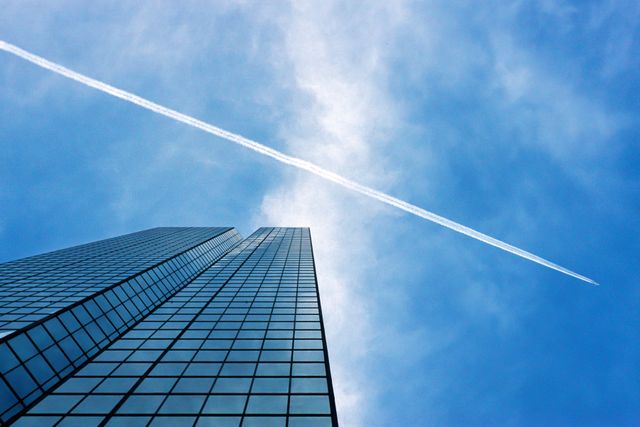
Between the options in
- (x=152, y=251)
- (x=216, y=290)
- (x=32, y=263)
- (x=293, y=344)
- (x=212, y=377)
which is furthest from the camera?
(x=152, y=251)

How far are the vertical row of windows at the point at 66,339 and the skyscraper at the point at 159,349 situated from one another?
0.09m

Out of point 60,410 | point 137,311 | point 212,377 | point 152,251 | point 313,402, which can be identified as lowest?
point 60,410

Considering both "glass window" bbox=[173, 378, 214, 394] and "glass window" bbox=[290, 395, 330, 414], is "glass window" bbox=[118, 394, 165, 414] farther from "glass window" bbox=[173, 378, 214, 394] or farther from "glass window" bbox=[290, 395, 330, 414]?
"glass window" bbox=[290, 395, 330, 414]

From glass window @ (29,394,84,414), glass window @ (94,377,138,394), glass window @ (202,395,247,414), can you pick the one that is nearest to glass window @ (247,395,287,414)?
glass window @ (202,395,247,414)

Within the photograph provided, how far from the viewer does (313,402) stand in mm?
17453

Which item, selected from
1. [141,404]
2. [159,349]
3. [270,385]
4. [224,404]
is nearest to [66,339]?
[159,349]

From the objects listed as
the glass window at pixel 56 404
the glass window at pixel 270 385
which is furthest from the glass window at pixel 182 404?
the glass window at pixel 56 404

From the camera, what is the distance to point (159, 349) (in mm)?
23250

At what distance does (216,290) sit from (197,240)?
48.6 meters

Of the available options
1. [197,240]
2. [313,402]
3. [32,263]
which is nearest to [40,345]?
[313,402]

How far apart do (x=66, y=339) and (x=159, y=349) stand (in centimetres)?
917

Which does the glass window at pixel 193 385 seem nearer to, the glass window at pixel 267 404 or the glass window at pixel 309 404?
the glass window at pixel 267 404

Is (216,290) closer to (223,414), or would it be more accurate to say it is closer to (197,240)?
(223,414)

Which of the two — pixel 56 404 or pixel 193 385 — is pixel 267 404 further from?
pixel 56 404
